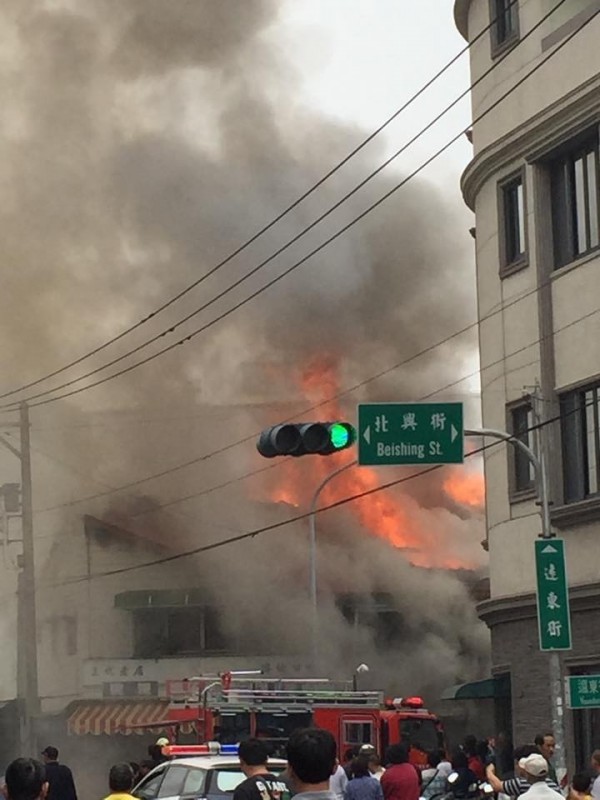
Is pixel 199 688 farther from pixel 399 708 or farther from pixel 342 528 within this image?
pixel 342 528

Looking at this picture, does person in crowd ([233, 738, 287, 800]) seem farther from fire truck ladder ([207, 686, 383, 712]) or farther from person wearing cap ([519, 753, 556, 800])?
A: fire truck ladder ([207, 686, 383, 712])

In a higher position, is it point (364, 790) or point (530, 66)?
point (530, 66)

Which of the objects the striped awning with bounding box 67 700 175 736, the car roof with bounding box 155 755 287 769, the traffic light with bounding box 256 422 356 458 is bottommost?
the striped awning with bounding box 67 700 175 736

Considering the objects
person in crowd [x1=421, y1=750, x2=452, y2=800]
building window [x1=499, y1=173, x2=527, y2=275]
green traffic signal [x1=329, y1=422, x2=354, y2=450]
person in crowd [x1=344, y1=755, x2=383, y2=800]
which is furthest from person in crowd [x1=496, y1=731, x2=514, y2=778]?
person in crowd [x1=344, y1=755, x2=383, y2=800]

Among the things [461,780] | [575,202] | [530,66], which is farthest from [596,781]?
[530,66]

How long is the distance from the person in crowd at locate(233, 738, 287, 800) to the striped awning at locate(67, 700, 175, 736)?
1001 inches

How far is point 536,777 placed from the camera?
1137cm

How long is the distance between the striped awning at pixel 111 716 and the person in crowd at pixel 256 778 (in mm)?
25426

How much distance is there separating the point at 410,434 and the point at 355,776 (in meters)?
5.77

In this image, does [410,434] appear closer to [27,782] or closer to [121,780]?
[121,780]

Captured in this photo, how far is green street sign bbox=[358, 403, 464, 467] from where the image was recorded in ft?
69.2

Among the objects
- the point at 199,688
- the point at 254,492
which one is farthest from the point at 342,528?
the point at 199,688

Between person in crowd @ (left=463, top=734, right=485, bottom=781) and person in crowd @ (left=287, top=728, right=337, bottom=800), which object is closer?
person in crowd @ (left=287, top=728, right=337, bottom=800)

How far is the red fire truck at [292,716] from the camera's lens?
25344 mm
